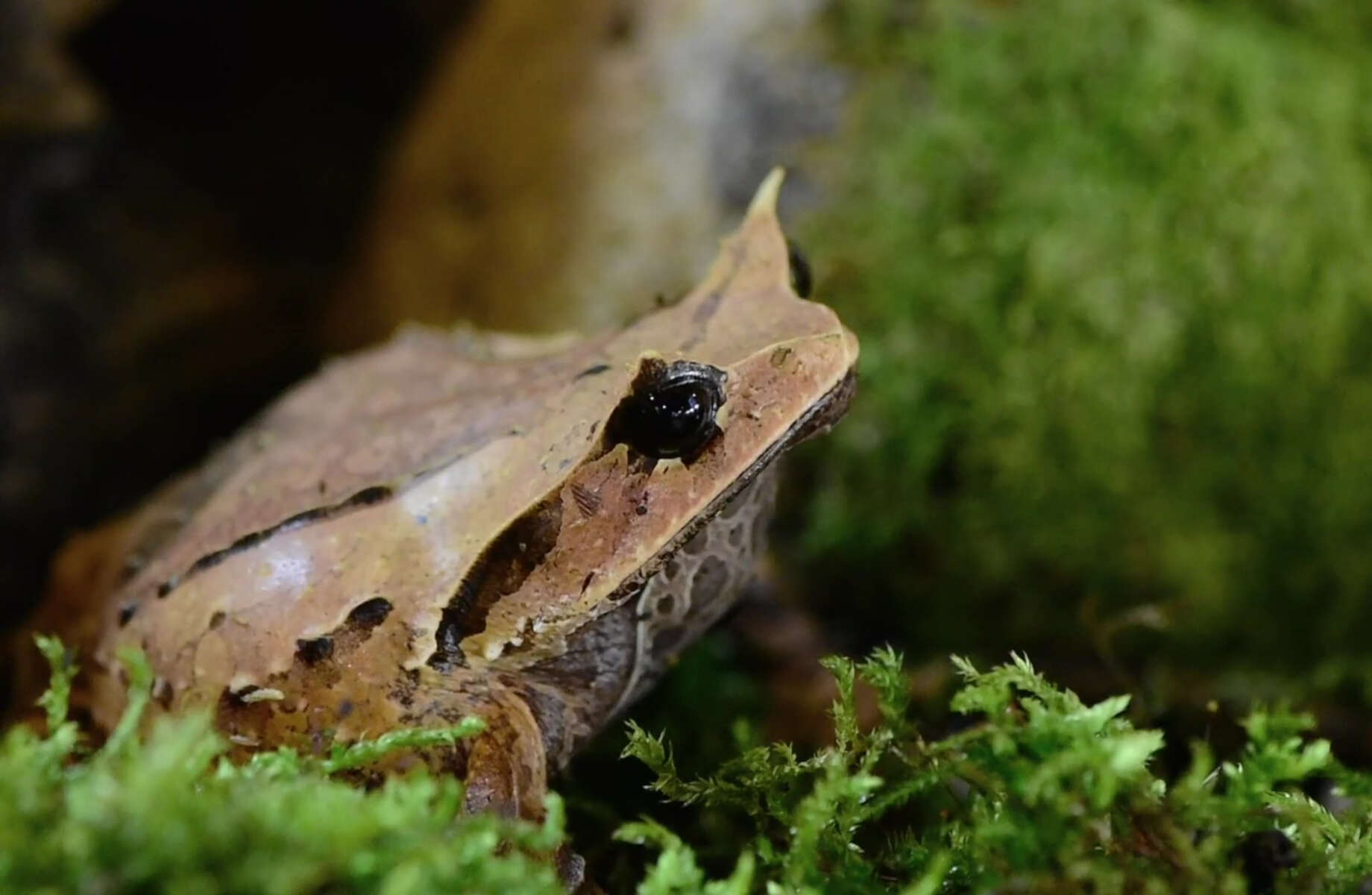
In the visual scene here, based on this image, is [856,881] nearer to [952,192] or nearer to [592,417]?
[592,417]

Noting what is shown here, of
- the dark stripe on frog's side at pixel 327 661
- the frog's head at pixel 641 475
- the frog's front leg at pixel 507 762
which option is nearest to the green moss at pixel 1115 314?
the frog's head at pixel 641 475

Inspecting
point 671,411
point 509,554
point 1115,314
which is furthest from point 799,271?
point 1115,314

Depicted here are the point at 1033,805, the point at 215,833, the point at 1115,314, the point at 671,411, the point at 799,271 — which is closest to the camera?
the point at 215,833

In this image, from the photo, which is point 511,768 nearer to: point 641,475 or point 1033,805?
point 641,475

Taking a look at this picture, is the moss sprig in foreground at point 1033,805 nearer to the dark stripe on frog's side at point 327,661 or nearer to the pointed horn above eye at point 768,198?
the dark stripe on frog's side at point 327,661

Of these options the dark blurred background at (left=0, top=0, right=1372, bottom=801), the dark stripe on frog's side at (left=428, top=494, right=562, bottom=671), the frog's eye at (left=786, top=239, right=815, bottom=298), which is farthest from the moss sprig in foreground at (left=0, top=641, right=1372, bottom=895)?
the dark blurred background at (left=0, top=0, right=1372, bottom=801)

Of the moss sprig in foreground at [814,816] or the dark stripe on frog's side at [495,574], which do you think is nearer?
the moss sprig in foreground at [814,816]
